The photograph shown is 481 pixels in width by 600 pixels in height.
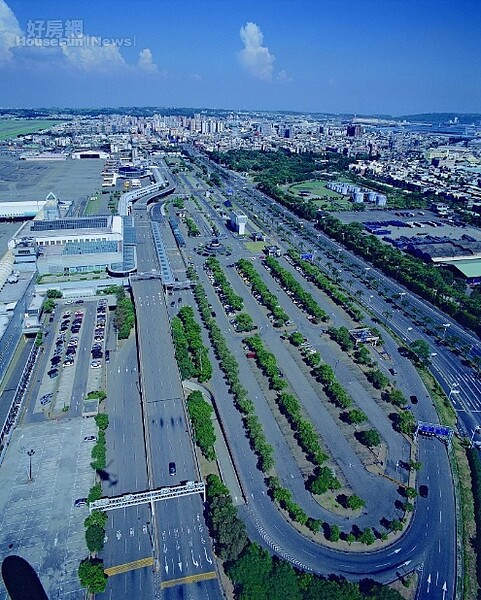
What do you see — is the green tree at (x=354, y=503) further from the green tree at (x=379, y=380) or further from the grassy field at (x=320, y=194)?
the grassy field at (x=320, y=194)

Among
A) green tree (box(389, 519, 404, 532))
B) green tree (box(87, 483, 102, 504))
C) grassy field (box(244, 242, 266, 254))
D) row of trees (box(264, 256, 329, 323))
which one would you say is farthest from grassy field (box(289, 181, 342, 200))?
green tree (box(87, 483, 102, 504))

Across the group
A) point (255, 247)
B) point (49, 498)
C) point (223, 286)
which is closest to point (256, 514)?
point (49, 498)

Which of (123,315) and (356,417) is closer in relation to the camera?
(356,417)

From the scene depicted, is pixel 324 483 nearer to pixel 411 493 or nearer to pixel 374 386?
pixel 411 493

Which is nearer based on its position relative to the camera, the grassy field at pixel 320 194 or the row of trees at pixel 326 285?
the row of trees at pixel 326 285

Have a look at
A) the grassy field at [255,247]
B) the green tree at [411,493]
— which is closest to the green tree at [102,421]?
the green tree at [411,493]

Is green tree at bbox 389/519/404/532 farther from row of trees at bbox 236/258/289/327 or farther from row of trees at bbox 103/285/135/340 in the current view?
row of trees at bbox 103/285/135/340
